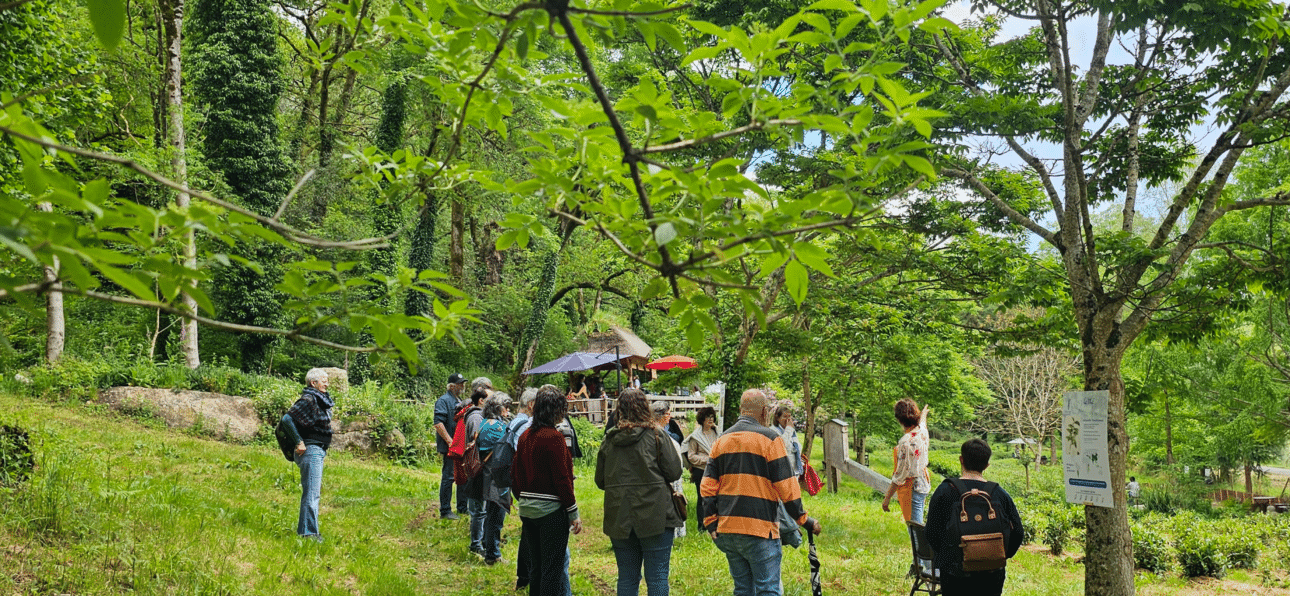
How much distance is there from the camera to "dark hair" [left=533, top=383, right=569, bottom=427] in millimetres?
5293

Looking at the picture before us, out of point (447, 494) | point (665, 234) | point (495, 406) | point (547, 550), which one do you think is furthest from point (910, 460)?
point (665, 234)

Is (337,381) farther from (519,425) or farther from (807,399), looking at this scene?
(807,399)

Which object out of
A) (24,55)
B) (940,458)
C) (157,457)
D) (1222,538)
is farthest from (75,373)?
(940,458)

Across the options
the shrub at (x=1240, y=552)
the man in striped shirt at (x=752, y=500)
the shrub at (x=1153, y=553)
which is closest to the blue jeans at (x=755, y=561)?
the man in striped shirt at (x=752, y=500)

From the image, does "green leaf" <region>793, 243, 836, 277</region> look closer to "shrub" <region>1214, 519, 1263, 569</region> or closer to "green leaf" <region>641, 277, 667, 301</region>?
"green leaf" <region>641, 277, 667, 301</region>

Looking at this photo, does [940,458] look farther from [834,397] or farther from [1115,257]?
[1115,257]

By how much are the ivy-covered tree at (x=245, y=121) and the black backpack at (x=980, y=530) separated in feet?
55.9

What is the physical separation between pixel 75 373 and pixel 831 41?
14562 millimetres

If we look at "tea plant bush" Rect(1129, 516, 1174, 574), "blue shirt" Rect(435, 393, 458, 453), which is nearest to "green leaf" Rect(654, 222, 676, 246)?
"blue shirt" Rect(435, 393, 458, 453)

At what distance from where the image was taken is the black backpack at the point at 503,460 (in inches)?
241

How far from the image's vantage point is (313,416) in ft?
21.7

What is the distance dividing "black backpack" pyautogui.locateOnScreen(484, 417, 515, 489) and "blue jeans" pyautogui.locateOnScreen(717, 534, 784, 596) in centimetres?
203

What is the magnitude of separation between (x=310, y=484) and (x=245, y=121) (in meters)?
14.9

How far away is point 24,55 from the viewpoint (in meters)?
8.84
